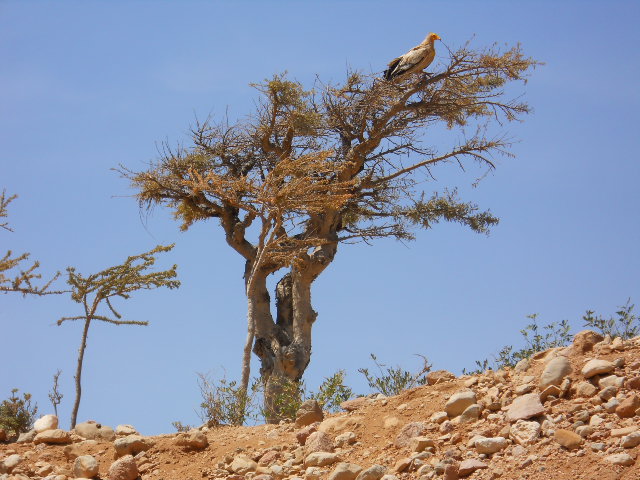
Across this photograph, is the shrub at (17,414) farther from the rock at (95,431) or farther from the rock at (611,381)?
the rock at (611,381)

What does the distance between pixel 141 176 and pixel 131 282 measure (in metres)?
3.31

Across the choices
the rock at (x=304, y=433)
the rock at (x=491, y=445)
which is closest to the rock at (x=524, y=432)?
the rock at (x=491, y=445)

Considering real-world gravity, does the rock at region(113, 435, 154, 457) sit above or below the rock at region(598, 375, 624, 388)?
above

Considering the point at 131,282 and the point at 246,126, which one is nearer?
the point at 131,282

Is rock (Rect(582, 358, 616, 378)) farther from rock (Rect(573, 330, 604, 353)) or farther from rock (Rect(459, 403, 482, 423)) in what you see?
rock (Rect(459, 403, 482, 423))

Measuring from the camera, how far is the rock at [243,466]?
879cm

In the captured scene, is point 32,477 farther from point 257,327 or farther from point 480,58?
point 480,58

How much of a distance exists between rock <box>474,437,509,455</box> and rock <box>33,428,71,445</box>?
5.28 metres

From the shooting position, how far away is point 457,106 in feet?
57.2

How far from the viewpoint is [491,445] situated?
7.65 meters

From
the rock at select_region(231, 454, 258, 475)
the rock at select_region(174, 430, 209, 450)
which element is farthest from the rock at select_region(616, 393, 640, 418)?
the rock at select_region(174, 430, 209, 450)

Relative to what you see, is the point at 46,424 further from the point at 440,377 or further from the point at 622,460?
the point at 622,460

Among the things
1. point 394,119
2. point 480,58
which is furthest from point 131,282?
point 480,58

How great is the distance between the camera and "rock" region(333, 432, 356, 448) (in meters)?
8.88
